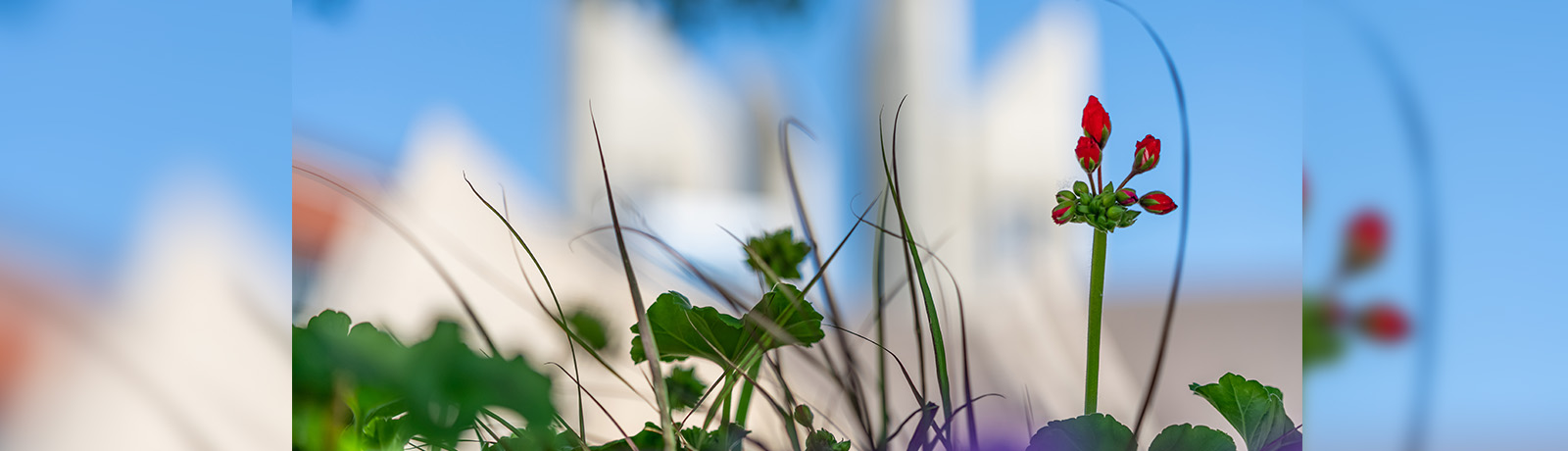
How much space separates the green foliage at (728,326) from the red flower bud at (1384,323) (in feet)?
0.56

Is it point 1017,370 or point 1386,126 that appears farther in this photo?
point 1017,370

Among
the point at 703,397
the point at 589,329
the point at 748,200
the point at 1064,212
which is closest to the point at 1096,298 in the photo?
the point at 1064,212

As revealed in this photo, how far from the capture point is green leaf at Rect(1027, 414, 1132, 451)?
10.6 inches

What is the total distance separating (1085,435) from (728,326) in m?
0.13

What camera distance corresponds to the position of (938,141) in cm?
81

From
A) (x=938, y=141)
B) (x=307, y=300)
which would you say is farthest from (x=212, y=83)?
(x=938, y=141)

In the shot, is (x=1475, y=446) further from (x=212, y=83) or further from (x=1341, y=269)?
(x=212, y=83)

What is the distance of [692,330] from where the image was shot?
1.06 feet

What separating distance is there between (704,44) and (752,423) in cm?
35

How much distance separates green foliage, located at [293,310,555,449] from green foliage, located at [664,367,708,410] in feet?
0.38

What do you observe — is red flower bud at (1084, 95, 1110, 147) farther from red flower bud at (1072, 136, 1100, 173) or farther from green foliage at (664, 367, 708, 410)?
green foliage at (664, 367, 708, 410)

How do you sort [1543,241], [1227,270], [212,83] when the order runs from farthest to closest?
[1227,270], [212,83], [1543,241]

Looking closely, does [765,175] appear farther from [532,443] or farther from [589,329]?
[532,443]

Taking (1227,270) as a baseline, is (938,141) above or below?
above
